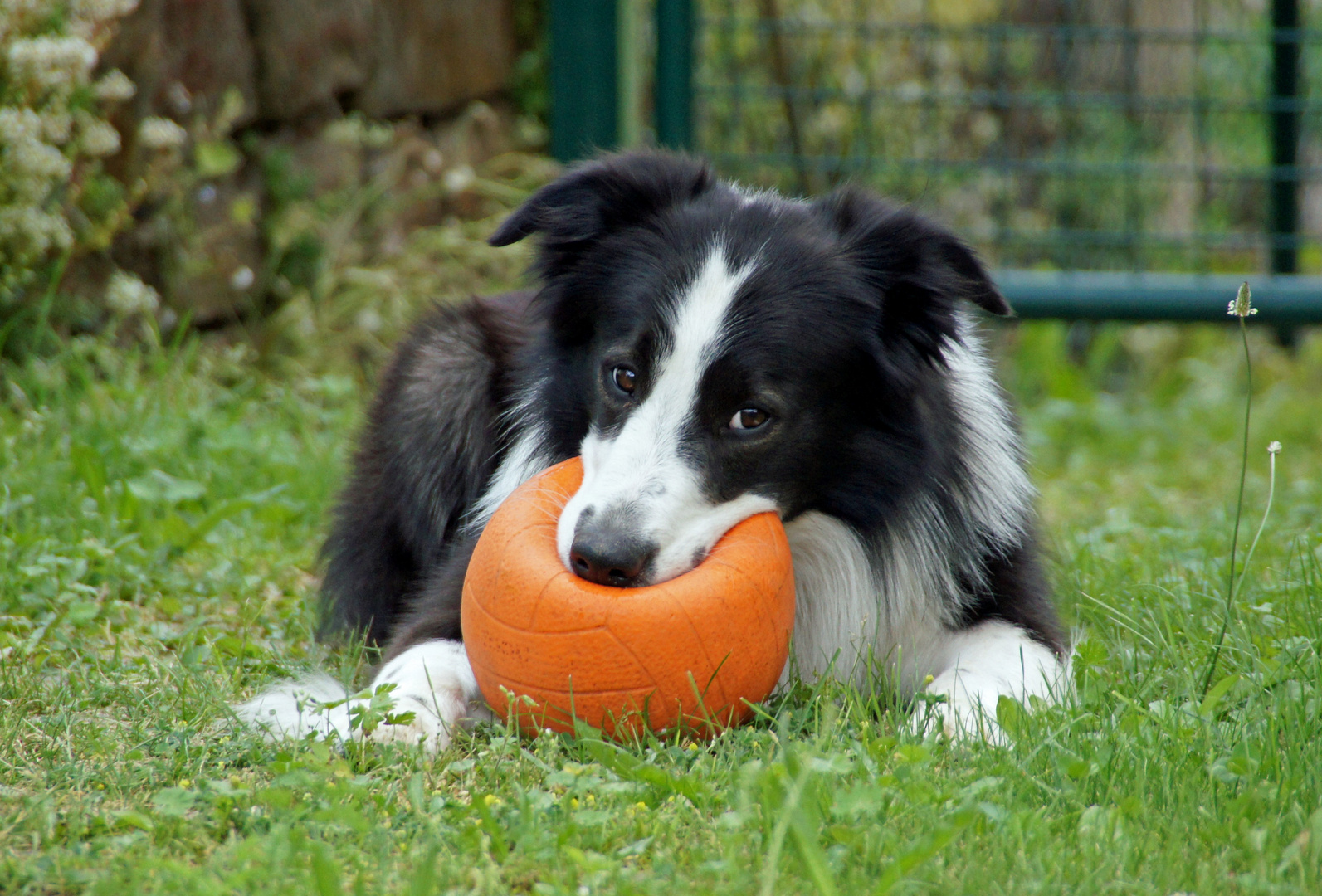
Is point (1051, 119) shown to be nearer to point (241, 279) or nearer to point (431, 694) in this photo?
point (241, 279)

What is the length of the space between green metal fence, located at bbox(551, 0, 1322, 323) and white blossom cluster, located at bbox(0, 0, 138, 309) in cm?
253

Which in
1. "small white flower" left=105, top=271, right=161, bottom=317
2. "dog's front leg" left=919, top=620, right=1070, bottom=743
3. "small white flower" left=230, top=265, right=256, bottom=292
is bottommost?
"dog's front leg" left=919, top=620, right=1070, bottom=743

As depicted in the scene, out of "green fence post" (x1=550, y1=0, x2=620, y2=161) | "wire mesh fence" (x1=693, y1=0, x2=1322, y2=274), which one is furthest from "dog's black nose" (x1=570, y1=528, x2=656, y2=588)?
"wire mesh fence" (x1=693, y1=0, x2=1322, y2=274)

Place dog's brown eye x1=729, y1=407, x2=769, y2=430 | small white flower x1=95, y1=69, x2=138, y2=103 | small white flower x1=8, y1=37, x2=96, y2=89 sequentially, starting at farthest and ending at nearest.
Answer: small white flower x1=95, y1=69, x2=138, y2=103, small white flower x1=8, y1=37, x2=96, y2=89, dog's brown eye x1=729, y1=407, x2=769, y2=430

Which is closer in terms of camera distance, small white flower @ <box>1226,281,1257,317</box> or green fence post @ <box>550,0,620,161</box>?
small white flower @ <box>1226,281,1257,317</box>

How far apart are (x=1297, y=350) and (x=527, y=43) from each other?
4.72 meters

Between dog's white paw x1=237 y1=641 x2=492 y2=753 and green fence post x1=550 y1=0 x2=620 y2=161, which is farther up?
green fence post x1=550 y1=0 x2=620 y2=161

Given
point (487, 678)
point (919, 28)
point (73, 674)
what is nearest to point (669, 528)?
point (487, 678)

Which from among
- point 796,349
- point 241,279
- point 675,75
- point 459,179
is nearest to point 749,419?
point 796,349

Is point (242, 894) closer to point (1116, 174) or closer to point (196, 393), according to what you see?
point (196, 393)

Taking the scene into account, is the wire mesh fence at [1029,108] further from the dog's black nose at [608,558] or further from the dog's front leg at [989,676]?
the dog's black nose at [608,558]

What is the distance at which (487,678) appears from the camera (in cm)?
250

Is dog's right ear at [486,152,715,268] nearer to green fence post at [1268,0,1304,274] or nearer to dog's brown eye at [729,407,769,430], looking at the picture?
dog's brown eye at [729,407,769,430]

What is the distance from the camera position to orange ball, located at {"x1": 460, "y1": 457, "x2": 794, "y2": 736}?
91.4 inches
